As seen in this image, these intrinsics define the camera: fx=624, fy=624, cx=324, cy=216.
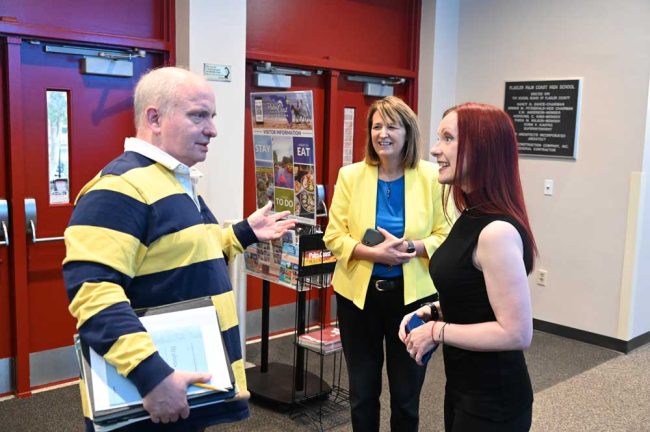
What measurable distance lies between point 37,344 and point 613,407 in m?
3.18

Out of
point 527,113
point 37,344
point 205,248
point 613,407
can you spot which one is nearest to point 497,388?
point 205,248

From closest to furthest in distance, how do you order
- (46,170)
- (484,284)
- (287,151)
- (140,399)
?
(140,399) < (484,284) < (287,151) < (46,170)

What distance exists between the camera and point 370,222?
8.23 feet

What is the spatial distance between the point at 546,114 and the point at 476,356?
3.54m

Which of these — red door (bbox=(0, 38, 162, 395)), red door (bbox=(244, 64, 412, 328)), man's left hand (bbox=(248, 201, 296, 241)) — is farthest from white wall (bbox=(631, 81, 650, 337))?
red door (bbox=(0, 38, 162, 395))

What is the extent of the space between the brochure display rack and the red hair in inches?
56.0

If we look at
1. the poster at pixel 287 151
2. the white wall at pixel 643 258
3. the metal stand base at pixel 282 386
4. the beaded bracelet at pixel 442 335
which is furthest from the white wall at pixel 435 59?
the beaded bracelet at pixel 442 335

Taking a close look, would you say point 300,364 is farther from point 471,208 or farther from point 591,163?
point 591,163

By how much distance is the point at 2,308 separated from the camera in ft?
10.8

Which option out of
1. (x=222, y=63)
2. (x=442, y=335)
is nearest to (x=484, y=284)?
(x=442, y=335)

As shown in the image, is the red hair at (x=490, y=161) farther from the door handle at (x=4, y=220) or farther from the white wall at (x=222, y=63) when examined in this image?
the door handle at (x=4, y=220)

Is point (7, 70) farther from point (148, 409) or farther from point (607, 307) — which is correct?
point (607, 307)

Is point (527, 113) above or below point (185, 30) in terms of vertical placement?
below

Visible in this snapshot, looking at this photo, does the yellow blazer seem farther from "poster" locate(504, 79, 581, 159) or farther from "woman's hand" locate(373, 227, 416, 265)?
"poster" locate(504, 79, 581, 159)
